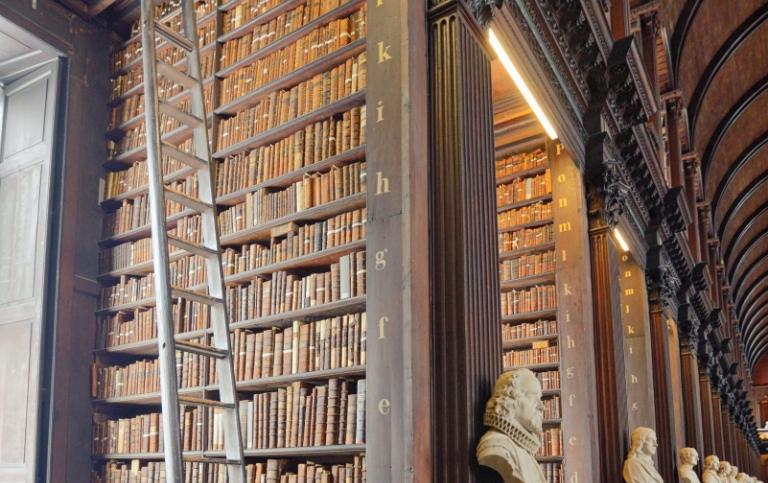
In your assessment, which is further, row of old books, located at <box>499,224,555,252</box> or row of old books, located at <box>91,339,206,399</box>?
row of old books, located at <box>499,224,555,252</box>

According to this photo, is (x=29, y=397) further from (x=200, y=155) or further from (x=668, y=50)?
(x=668, y=50)

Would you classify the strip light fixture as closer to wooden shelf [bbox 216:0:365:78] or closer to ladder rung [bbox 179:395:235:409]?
wooden shelf [bbox 216:0:365:78]

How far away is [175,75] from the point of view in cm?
320

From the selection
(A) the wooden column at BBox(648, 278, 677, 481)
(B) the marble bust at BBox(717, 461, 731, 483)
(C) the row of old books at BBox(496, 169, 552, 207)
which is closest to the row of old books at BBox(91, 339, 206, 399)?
(C) the row of old books at BBox(496, 169, 552, 207)

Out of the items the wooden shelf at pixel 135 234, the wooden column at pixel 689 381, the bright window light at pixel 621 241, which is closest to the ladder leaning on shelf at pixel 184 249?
the wooden shelf at pixel 135 234

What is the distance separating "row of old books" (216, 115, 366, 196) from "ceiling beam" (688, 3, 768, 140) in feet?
36.9

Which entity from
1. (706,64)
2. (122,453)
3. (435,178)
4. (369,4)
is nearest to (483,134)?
(435,178)

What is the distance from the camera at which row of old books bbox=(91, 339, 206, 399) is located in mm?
4137

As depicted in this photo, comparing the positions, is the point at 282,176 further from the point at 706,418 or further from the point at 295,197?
the point at 706,418

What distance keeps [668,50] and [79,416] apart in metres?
9.14

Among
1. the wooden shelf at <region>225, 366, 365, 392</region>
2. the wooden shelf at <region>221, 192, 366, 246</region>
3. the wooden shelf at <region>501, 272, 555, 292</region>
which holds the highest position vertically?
the wooden shelf at <region>221, 192, 366, 246</region>

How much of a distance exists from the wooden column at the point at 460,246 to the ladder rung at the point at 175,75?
1009 mm

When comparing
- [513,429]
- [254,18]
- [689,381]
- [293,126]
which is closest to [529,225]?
[293,126]

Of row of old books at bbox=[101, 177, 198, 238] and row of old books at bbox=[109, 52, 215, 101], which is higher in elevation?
row of old books at bbox=[109, 52, 215, 101]
